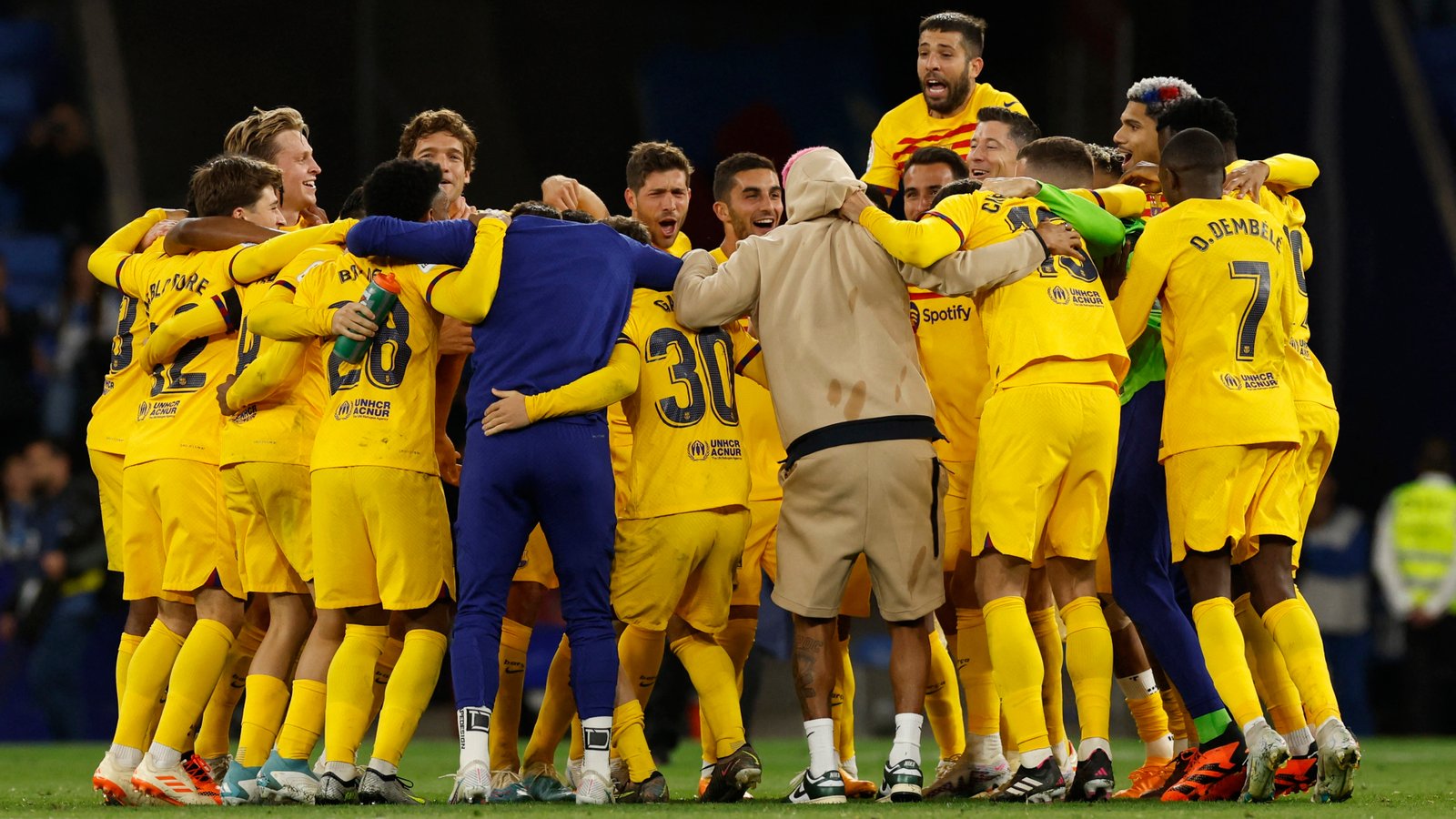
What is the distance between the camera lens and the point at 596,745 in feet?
19.1

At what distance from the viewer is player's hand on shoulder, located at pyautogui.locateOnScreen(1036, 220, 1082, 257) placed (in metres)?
6.05

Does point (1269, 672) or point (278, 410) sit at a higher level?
point (278, 410)

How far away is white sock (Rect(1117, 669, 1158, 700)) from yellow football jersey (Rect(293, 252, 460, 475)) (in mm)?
2658

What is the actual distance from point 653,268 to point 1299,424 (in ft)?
7.53

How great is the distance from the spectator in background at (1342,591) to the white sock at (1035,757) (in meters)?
7.09

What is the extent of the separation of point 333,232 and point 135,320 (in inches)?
39.8

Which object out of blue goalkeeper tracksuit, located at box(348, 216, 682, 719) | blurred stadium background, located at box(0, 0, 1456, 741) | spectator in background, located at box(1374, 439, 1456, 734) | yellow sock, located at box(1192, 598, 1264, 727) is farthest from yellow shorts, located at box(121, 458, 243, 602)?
spectator in background, located at box(1374, 439, 1456, 734)

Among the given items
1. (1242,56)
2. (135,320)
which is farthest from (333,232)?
(1242,56)

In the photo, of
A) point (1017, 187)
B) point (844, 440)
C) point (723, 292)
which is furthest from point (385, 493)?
point (1017, 187)

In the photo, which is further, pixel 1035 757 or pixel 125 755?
pixel 125 755

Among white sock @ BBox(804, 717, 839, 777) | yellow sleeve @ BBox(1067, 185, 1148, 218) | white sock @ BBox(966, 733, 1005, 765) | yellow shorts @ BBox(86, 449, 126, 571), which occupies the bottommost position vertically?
white sock @ BBox(966, 733, 1005, 765)

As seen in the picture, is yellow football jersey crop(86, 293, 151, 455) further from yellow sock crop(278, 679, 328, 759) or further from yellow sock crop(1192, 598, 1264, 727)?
yellow sock crop(1192, 598, 1264, 727)

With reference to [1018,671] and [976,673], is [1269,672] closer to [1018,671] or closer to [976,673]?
[976,673]

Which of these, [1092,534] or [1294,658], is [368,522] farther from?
[1294,658]
